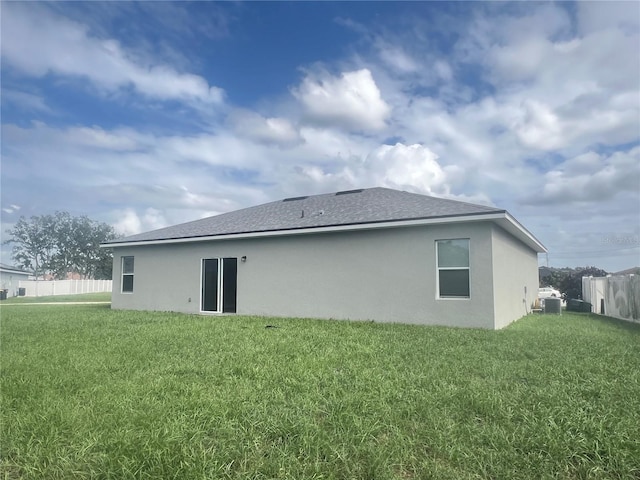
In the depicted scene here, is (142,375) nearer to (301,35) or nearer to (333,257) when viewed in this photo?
(333,257)

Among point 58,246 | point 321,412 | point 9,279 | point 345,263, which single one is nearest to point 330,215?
A: point 345,263

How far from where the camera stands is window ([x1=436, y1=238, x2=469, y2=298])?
10.0m

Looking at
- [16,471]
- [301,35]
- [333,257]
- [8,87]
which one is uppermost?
[301,35]

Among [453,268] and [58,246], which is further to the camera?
[58,246]

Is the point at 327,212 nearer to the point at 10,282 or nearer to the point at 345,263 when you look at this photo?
the point at 345,263

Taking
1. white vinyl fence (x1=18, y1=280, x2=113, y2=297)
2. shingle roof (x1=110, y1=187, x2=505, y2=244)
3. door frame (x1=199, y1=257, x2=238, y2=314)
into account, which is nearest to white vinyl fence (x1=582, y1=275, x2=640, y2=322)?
shingle roof (x1=110, y1=187, x2=505, y2=244)

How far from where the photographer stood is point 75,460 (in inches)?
115

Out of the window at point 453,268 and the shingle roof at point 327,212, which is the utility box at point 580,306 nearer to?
the shingle roof at point 327,212

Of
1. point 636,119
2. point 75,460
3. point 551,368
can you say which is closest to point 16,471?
point 75,460

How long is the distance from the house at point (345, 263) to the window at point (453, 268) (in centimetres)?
3

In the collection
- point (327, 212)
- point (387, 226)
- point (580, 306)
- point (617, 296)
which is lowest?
point (580, 306)

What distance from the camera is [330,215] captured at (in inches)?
509

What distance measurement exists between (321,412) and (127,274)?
15666 mm

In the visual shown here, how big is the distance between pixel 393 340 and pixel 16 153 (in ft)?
36.0
